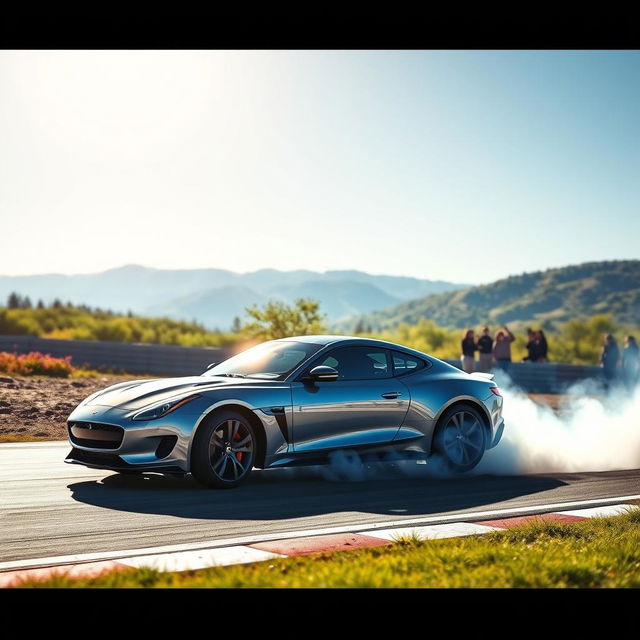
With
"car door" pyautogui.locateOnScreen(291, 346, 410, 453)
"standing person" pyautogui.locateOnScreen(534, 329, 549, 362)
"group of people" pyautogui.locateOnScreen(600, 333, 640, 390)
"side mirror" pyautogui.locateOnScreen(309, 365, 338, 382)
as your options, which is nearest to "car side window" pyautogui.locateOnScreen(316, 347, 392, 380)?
"car door" pyautogui.locateOnScreen(291, 346, 410, 453)

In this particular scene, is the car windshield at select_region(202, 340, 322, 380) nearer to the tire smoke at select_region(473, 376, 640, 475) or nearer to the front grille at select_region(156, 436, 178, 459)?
the front grille at select_region(156, 436, 178, 459)

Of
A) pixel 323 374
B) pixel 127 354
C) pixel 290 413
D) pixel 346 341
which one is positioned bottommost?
pixel 290 413

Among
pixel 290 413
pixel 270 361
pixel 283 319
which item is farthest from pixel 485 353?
pixel 290 413

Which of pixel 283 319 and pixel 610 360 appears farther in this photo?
pixel 283 319

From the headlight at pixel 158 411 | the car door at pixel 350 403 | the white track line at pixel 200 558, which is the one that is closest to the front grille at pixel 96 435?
the headlight at pixel 158 411

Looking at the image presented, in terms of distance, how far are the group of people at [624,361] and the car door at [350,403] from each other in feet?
65.8

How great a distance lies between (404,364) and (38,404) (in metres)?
8.39

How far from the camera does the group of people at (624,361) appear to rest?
29.5 metres

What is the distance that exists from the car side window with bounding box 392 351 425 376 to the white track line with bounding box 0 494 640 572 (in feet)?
7.30

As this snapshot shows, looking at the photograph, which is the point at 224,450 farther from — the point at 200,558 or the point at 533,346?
the point at 533,346

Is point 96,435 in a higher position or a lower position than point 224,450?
higher

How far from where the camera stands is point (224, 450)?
9.49 meters

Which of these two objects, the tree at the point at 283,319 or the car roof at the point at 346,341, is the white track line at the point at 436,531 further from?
the tree at the point at 283,319

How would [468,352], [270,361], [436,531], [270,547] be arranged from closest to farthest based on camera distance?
1. [270,547]
2. [436,531]
3. [270,361]
4. [468,352]
